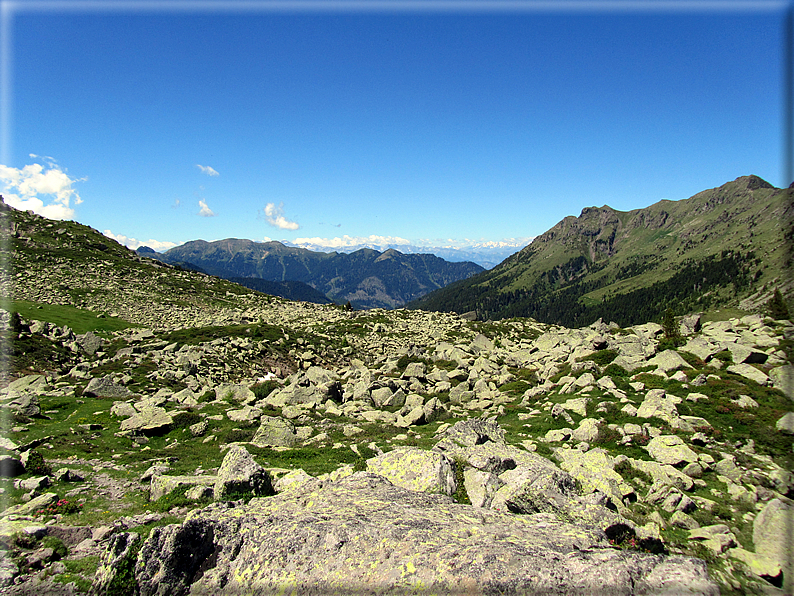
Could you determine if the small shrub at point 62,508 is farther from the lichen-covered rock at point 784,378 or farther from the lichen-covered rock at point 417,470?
the lichen-covered rock at point 784,378

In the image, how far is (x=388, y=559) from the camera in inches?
338

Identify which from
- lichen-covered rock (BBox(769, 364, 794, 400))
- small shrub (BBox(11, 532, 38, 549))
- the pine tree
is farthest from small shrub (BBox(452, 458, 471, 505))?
the pine tree

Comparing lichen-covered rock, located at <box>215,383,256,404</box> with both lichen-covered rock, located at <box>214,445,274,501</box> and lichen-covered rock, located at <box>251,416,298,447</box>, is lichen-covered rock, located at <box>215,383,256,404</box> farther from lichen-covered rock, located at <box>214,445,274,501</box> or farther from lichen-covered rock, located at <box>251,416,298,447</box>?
lichen-covered rock, located at <box>214,445,274,501</box>

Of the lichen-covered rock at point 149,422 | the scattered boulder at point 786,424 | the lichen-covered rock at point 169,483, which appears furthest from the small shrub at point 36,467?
the scattered boulder at point 786,424

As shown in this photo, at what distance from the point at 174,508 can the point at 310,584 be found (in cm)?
796

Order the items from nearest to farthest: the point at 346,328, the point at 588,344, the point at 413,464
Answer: the point at 413,464, the point at 588,344, the point at 346,328

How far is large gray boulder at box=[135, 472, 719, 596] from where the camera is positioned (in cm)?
789

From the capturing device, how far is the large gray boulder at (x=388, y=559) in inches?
311

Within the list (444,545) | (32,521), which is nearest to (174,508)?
(32,521)

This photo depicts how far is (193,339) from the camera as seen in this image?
4744 cm

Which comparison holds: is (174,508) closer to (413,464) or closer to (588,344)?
(413,464)

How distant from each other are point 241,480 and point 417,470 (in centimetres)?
687

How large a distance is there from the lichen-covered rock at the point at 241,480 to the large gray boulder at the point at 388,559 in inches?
99.5

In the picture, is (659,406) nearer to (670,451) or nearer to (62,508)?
(670,451)
